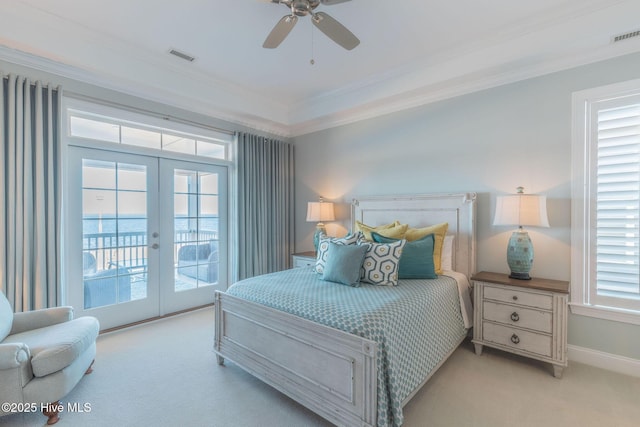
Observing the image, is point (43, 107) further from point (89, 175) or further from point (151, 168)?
point (151, 168)

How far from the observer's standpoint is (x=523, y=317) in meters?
2.46

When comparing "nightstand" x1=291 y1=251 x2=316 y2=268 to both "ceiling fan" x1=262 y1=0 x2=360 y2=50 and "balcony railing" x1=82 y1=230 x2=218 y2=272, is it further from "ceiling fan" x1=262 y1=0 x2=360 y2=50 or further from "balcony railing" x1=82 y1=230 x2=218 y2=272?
"ceiling fan" x1=262 y1=0 x2=360 y2=50

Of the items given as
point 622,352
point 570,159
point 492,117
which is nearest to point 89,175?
point 492,117

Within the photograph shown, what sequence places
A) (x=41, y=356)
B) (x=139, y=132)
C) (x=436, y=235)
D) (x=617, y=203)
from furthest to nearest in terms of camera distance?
1. (x=139, y=132)
2. (x=436, y=235)
3. (x=617, y=203)
4. (x=41, y=356)

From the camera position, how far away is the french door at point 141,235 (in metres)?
3.09

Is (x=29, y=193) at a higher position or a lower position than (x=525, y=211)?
higher

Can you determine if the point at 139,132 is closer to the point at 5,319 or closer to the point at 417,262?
the point at 5,319

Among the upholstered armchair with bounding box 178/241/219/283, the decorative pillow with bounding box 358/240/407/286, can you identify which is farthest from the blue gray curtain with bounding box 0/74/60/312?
the decorative pillow with bounding box 358/240/407/286

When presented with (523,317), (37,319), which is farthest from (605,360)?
(37,319)

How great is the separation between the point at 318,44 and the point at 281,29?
0.89m

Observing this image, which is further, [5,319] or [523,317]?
[523,317]

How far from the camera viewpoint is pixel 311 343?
182 centimetres

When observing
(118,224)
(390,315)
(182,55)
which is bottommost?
(390,315)

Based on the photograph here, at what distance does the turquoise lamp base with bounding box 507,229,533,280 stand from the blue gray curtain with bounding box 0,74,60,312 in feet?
13.8
